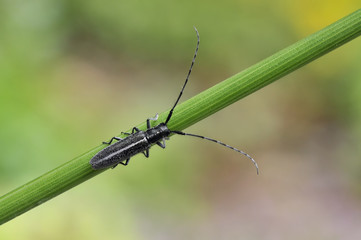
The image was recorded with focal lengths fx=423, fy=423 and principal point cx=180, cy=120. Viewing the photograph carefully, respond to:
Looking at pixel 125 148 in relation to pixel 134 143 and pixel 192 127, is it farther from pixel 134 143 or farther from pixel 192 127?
pixel 192 127

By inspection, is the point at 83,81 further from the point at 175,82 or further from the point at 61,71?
the point at 175,82

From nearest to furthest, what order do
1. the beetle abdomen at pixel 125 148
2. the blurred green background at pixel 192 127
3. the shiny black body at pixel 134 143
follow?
the beetle abdomen at pixel 125 148, the shiny black body at pixel 134 143, the blurred green background at pixel 192 127

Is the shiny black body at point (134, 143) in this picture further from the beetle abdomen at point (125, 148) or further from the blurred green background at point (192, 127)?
the blurred green background at point (192, 127)

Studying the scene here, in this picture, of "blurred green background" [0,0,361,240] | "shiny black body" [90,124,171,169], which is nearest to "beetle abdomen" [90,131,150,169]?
"shiny black body" [90,124,171,169]

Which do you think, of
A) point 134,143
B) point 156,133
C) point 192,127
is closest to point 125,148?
point 134,143

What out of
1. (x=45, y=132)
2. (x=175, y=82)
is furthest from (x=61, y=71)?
(x=175, y=82)

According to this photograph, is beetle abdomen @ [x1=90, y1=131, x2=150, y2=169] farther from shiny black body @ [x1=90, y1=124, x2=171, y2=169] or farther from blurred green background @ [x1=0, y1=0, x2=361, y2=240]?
blurred green background @ [x1=0, y1=0, x2=361, y2=240]

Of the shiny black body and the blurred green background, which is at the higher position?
the blurred green background

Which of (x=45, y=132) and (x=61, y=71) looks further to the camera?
(x=61, y=71)

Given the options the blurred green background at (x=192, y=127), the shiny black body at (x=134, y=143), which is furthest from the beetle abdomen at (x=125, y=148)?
the blurred green background at (x=192, y=127)
